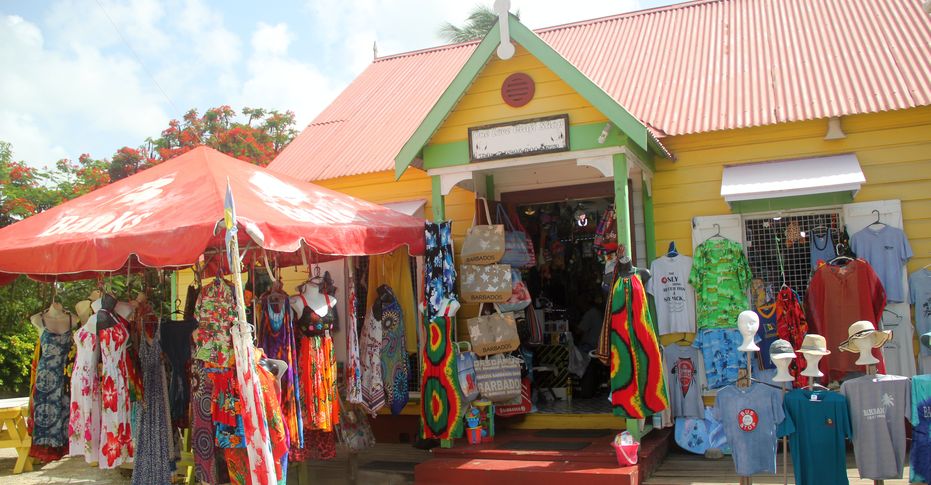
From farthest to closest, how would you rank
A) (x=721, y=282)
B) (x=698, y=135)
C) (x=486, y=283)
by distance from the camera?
(x=698, y=135) → (x=486, y=283) → (x=721, y=282)

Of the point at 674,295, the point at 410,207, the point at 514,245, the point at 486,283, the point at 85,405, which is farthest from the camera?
the point at 410,207

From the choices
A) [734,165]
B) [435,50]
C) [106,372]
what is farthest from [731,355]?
[435,50]

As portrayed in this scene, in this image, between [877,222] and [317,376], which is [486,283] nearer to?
[317,376]

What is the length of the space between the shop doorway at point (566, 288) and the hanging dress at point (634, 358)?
2.14 metres

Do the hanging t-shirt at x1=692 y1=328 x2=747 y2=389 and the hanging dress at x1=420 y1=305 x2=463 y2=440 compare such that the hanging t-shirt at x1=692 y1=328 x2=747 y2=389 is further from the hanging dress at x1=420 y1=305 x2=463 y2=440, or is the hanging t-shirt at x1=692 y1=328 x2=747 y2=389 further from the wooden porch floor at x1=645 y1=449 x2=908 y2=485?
the hanging dress at x1=420 y1=305 x2=463 y2=440

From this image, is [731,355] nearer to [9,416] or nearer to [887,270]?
[887,270]

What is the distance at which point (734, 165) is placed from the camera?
9.27 metres

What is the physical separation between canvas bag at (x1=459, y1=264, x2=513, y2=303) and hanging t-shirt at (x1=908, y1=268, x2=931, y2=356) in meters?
4.18

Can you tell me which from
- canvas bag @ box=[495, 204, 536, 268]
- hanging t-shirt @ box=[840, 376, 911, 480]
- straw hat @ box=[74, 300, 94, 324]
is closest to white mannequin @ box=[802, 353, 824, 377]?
hanging t-shirt @ box=[840, 376, 911, 480]

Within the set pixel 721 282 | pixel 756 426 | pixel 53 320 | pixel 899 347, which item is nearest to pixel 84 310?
pixel 53 320

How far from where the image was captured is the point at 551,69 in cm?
842

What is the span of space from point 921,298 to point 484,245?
4.55m

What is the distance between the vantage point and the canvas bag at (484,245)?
907cm

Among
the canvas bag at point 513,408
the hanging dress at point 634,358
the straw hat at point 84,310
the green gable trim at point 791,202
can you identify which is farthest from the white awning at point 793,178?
the straw hat at point 84,310
